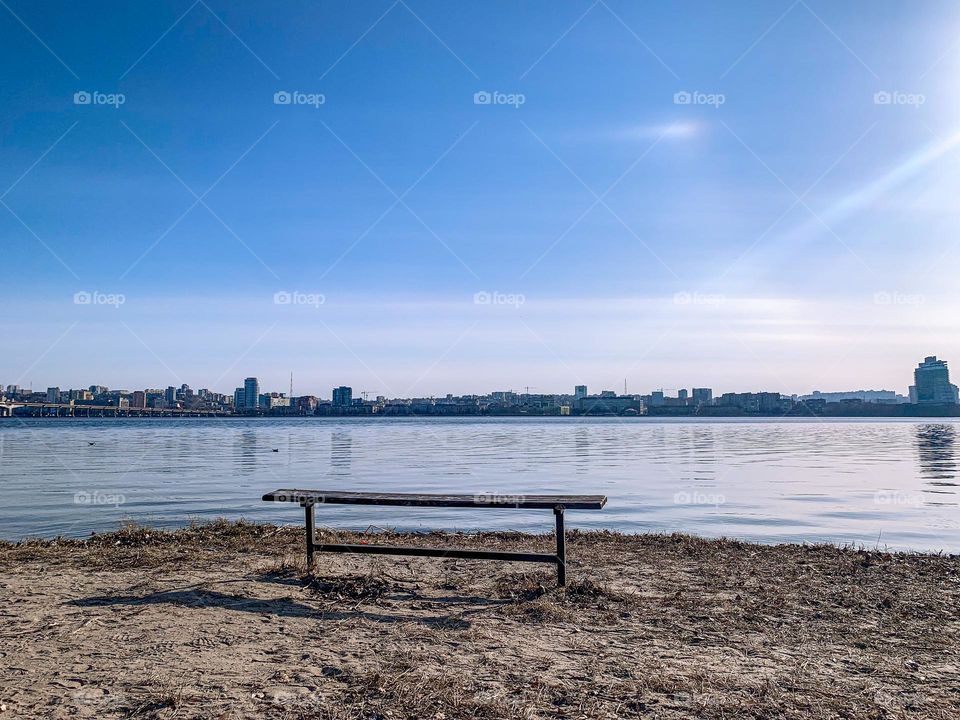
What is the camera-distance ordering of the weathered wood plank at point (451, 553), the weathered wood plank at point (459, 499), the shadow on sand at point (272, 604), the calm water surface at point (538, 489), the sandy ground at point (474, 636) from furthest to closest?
the calm water surface at point (538, 489)
the weathered wood plank at point (451, 553)
the weathered wood plank at point (459, 499)
the shadow on sand at point (272, 604)
the sandy ground at point (474, 636)

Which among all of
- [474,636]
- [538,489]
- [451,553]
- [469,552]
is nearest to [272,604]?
[451,553]

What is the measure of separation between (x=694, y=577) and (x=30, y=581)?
7.01m

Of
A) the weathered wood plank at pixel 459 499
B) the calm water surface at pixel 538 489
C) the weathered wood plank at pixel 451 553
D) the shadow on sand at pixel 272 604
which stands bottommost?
the calm water surface at pixel 538 489

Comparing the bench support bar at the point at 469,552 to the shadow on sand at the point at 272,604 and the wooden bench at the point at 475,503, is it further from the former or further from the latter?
the shadow on sand at the point at 272,604

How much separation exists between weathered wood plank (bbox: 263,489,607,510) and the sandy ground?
79cm

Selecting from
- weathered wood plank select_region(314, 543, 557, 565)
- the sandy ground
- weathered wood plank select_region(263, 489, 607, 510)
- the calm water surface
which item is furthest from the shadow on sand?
the calm water surface

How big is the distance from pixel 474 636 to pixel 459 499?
1.79 metres

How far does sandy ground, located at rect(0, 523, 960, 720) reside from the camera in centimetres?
A: 431

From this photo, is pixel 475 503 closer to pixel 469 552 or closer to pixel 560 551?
pixel 469 552

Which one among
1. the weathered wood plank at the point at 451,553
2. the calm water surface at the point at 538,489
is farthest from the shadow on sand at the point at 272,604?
the calm water surface at the point at 538,489

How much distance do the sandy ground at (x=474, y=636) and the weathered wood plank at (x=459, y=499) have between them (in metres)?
0.79

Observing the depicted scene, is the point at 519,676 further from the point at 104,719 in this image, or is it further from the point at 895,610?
the point at 895,610

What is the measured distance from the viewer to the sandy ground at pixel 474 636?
4.31 m

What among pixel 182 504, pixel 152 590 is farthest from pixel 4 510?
pixel 152 590
